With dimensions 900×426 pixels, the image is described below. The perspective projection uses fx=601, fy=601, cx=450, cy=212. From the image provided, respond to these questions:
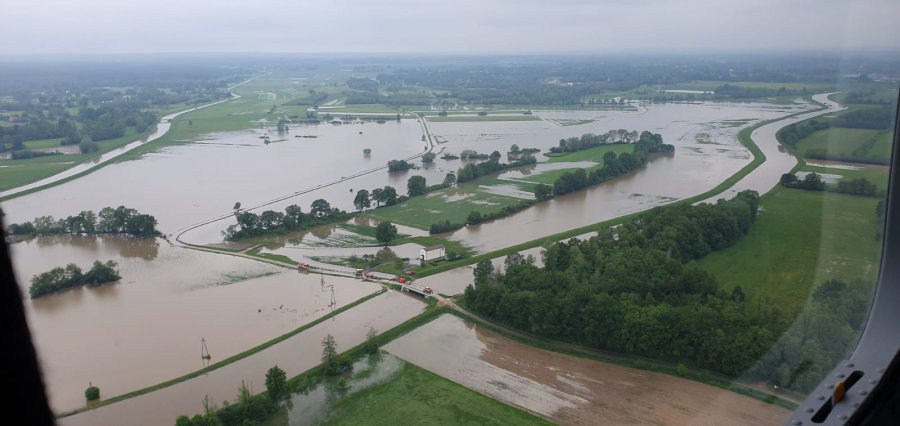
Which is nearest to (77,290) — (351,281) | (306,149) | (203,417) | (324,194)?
(351,281)

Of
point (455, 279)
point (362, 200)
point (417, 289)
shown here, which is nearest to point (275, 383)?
point (417, 289)

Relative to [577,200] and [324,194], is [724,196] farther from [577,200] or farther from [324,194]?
[324,194]

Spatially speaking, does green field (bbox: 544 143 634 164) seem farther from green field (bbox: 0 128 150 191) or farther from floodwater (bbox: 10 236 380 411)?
green field (bbox: 0 128 150 191)

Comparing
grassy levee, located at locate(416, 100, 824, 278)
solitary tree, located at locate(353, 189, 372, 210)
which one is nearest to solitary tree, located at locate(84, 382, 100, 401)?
grassy levee, located at locate(416, 100, 824, 278)

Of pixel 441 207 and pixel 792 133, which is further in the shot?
pixel 792 133

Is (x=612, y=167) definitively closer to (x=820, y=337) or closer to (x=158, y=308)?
(x=158, y=308)

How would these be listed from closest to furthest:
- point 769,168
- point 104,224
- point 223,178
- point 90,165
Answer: point 104,224 → point 769,168 → point 223,178 → point 90,165
